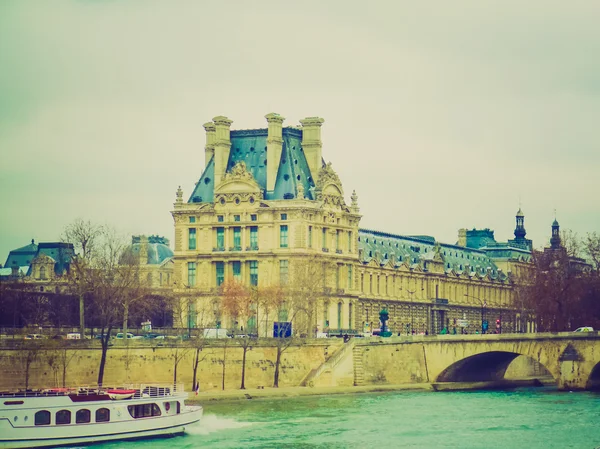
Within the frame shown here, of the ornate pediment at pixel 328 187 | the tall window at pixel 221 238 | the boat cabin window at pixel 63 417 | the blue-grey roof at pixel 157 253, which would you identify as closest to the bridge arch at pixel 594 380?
the ornate pediment at pixel 328 187

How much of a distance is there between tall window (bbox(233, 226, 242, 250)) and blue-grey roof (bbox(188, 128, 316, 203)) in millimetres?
3604

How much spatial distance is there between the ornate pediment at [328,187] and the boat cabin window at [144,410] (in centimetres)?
5490

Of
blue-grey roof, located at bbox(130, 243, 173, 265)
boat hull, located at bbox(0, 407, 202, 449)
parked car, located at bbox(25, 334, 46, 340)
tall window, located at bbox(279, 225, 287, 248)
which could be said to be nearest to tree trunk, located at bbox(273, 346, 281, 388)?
parked car, located at bbox(25, 334, 46, 340)

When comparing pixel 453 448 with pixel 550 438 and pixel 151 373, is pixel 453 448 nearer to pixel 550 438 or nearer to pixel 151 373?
pixel 550 438

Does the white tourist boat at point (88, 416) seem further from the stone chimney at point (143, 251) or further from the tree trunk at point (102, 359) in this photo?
the stone chimney at point (143, 251)

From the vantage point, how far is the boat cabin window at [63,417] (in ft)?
264

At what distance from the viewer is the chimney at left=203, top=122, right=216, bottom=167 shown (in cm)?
14112

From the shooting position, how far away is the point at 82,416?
8150cm

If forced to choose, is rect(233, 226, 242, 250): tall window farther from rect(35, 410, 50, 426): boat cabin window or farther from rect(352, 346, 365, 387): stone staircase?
rect(35, 410, 50, 426): boat cabin window

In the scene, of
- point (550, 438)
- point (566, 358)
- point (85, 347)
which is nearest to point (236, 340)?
point (85, 347)

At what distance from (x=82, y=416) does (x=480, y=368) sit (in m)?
51.7

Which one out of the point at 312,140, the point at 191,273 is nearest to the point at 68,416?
the point at 191,273

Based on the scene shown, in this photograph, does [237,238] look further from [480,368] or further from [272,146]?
[480,368]

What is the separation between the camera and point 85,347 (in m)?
103
